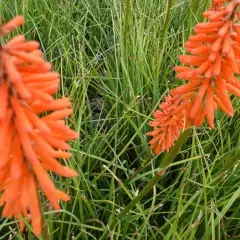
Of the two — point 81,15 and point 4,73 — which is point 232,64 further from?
point 81,15

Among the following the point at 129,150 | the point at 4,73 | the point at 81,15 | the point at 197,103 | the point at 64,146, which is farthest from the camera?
the point at 81,15

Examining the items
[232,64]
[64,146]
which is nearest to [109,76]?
[232,64]

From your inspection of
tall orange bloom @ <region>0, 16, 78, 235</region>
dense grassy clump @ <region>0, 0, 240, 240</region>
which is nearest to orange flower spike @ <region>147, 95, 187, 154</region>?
dense grassy clump @ <region>0, 0, 240, 240</region>

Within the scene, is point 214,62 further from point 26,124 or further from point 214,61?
point 26,124

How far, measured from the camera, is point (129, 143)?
109 inches

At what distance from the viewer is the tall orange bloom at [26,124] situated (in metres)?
1.29

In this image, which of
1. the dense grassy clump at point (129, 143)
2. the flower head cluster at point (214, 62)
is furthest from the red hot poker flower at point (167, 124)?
the flower head cluster at point (214, 62)

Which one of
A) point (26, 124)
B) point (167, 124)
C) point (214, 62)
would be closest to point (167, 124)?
point (167, 124)

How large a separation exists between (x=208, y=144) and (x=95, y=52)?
5.36 ft

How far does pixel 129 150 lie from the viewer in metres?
3.49

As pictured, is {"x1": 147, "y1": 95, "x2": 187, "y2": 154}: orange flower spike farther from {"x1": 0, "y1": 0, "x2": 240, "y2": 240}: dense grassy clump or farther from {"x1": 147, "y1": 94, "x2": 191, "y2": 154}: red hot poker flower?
{"x1": 0, "y1": 0, "x2": 240, "y2": 240}: dense grassy clump

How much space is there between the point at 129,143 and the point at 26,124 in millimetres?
1531

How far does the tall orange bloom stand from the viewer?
4.24 ft

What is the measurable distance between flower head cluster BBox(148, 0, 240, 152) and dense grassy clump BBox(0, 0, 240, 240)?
1.03 feet
